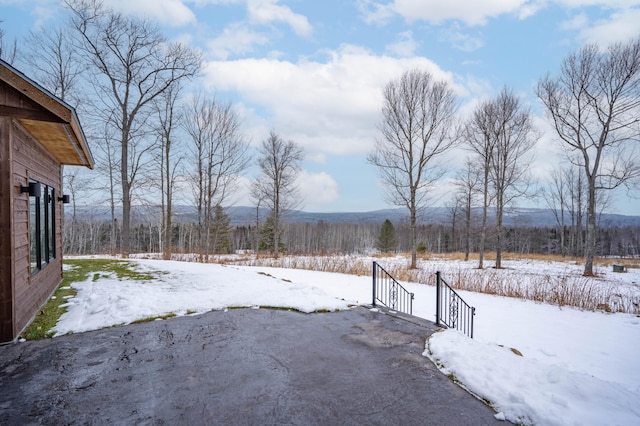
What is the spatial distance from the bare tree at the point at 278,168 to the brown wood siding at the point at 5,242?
15855mm

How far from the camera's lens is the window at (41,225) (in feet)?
16.5

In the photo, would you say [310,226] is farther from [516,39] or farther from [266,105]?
[516,39]

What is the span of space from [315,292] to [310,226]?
180ft

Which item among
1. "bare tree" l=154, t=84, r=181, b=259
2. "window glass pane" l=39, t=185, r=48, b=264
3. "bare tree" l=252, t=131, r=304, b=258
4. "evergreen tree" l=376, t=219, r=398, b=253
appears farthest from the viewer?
"evergreen tree" l=376, t=219, r=398, b=253

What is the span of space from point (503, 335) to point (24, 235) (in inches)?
322

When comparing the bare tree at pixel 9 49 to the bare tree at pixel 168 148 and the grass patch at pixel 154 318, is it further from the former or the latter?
the grass patch at pixel 154 318

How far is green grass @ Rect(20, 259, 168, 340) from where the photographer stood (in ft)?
13.9

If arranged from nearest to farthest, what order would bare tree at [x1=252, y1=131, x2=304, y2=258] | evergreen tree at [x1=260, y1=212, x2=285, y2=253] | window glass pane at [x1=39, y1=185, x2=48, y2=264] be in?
1. window glass pane at [x1=39, y1=185, x2=48, y2=264]
2. bare tree at [x1=252, y1=131, x2=304, y2=258]
3. evergreen tree at [x1=260, y1=212, x2=285, y2=253]

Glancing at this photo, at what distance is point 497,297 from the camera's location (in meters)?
9.04

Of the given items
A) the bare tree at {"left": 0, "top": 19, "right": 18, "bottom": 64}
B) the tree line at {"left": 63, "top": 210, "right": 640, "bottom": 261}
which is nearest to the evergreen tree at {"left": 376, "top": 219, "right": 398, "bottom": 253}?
the tree line at {"left": 63, "top": 210, "right": 640, "bottom": 261}

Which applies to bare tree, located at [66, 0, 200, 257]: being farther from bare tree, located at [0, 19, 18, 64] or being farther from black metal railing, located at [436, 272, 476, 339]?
black metal railing, located at [436, 272, 476, 339]

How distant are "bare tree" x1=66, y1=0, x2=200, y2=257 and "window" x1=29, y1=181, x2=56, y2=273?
27.1 feet

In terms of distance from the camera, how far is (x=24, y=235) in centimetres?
459

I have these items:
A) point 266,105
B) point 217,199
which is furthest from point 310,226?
point 266,105
